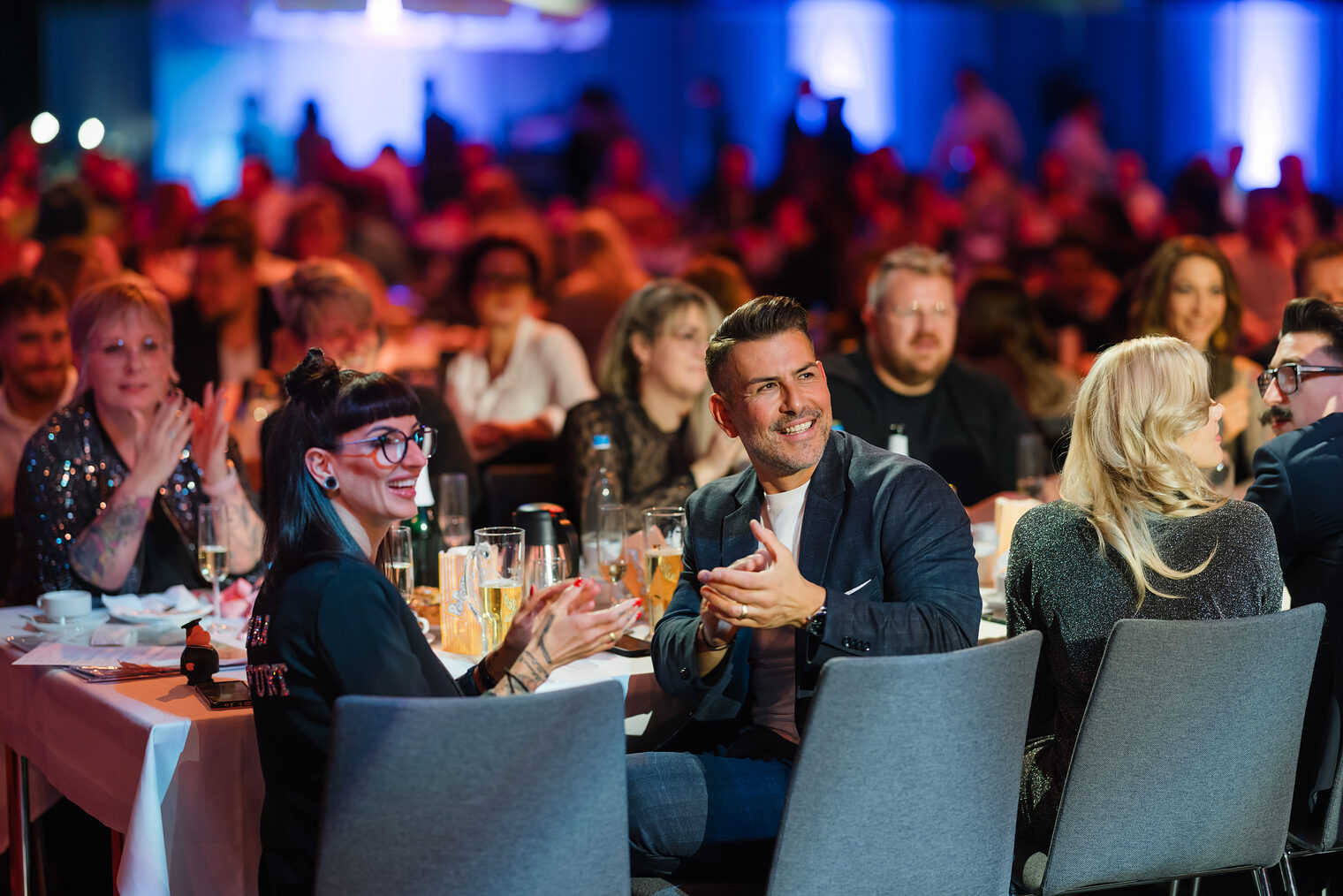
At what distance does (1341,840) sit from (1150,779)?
551 millimetres

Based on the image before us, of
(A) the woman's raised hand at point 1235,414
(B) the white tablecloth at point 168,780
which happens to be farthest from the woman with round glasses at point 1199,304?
(B) the white tablecloth at point 168,780

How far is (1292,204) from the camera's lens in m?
7.36

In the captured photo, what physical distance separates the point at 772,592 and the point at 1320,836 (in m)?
1.18

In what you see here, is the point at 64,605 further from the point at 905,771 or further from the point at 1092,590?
the point at 1092,590

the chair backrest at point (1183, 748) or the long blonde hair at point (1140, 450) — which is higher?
the long blonde hair at point (1140, 450)

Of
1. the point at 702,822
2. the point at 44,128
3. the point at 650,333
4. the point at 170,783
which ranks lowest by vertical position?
the point at 702,822

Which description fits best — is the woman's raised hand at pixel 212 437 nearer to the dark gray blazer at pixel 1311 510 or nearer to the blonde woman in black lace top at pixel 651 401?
the blonde woman in black lace top at pixel 651 401

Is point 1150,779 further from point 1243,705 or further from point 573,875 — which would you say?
point 573,875

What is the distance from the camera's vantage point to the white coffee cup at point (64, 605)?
276 cm

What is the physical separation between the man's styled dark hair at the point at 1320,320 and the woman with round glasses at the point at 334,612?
6.07ft

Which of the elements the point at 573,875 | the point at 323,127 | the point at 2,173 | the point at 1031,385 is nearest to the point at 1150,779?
the point at 573,875

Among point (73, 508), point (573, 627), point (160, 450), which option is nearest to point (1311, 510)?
point (573, 627)

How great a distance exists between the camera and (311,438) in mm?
2027

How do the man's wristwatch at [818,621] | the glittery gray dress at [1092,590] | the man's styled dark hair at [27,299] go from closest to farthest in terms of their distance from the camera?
the man's wristwatch at [818,621] < the glittery gray dress at [1092,590] < the man's styled dark hair at [27,299]
